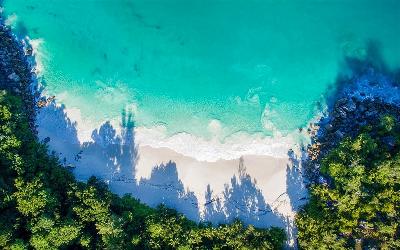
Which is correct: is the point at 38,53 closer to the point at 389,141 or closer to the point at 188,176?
the point at 188,176

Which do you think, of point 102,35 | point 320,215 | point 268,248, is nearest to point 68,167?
point 102,35

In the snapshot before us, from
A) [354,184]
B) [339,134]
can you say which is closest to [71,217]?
[354,184]

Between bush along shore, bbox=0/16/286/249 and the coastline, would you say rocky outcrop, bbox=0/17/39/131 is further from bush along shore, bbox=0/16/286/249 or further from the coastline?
the coastline

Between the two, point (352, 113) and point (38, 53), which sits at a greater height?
point (38, 53)

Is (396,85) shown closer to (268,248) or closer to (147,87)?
(268,248)

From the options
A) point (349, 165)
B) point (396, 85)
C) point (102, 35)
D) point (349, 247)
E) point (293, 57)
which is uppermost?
point (102, 35)

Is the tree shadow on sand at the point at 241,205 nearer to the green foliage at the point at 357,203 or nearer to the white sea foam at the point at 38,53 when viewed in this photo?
the green foliage at the point at 357,203

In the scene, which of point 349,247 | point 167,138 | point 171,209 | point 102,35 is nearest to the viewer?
point 349,247
